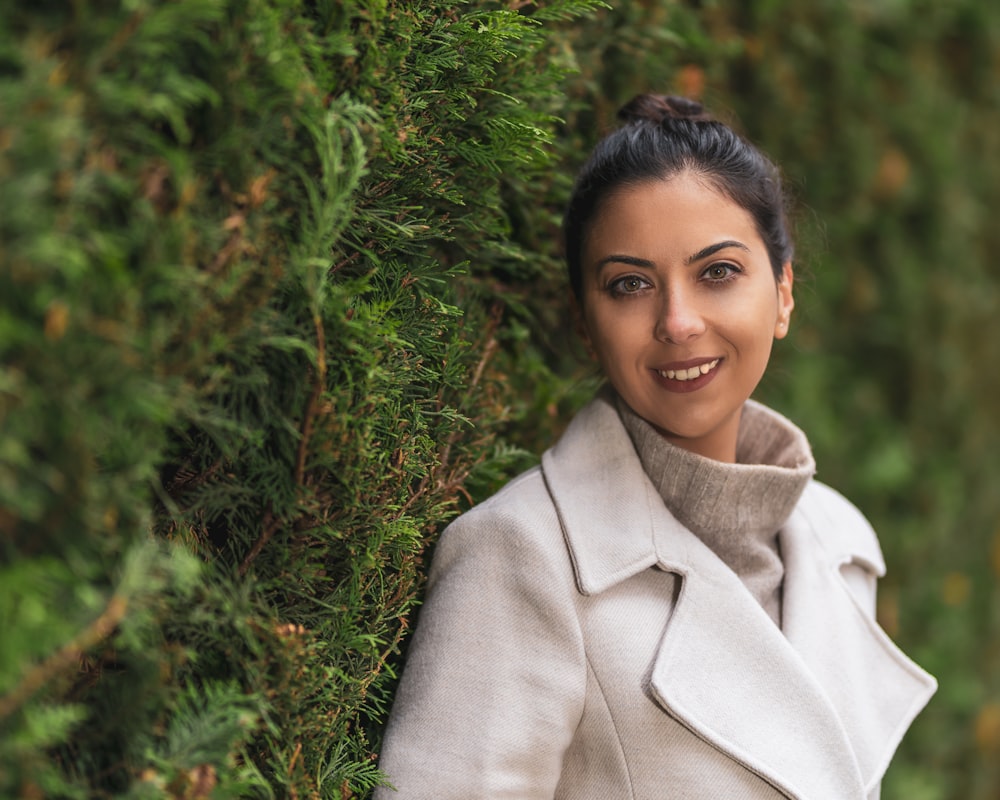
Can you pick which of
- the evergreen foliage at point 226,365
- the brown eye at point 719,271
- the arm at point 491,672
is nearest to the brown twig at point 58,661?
the evergreen foliage at point 226,365

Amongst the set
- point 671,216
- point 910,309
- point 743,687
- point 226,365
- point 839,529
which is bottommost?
point 910,309

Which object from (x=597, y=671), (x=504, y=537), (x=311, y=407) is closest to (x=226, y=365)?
(x=311, y=407)

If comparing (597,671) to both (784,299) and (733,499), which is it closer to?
(733,499)

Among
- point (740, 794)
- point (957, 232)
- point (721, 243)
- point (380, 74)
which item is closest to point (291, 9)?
point (380, 74)

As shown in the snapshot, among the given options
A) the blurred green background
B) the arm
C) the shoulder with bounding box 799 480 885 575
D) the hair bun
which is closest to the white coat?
the arm

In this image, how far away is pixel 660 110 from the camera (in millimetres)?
2096

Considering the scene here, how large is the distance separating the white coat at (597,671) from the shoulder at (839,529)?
1.44 ft

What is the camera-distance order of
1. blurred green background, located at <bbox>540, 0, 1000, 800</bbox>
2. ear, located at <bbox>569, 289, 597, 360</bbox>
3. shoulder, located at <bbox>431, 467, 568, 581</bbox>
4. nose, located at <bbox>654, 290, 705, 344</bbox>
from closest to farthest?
shoulder, located at <bbox>431, 467, 568, 581</bbox>, nose, located at <bbox>654, 290, 705, 344</bbox>, ear, located at <bbox>569, 289, 597, 360</bbox>, blurred green background, located at <bbox>540, 0, 1000, 800</bbox>

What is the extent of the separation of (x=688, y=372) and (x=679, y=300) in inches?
5.6

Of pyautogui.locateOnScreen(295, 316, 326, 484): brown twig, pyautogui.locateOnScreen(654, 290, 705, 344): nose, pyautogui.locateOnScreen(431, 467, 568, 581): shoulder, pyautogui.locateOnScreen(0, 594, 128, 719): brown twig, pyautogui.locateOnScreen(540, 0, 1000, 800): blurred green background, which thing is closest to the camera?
pyautogui.locateOnScreen(0, 594, 128, 719): brown twig

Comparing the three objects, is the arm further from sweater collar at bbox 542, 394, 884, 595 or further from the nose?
the nose

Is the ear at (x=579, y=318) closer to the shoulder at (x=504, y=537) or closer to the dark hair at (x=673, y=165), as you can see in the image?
the dark hair at (x=673, y=165)

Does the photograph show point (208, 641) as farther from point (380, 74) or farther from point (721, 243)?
point (721, 243)

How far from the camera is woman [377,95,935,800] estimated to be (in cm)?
165
